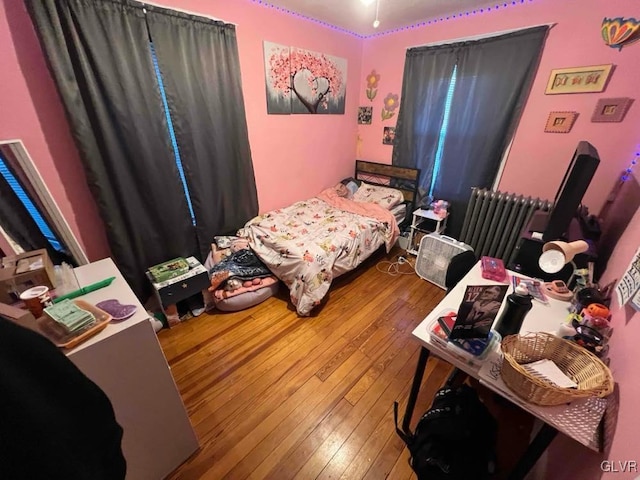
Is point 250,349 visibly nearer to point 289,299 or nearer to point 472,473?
point 289,299

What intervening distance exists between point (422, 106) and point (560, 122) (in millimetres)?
1271

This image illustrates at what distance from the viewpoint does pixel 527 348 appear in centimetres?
97

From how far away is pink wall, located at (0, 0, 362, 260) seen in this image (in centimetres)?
148

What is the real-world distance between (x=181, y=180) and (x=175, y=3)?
1267 millimetres

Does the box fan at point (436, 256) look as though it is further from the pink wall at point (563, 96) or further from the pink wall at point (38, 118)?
the pink wall at point (38, 118)

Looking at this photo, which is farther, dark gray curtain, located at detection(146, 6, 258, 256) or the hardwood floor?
dark gray curtain, located at detection(146, 6, 258, 256)

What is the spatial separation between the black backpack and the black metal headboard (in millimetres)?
2461

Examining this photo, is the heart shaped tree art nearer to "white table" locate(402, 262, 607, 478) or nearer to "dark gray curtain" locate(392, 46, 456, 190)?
"dark gray curtain" locate(392, 46, 456, 190)

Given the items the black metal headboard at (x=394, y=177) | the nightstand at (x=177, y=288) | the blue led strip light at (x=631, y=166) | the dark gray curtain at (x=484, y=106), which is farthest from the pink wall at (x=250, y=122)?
the blue led strip light at (x=631, y=166)

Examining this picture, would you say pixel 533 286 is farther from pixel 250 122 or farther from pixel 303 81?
pixel 303 81

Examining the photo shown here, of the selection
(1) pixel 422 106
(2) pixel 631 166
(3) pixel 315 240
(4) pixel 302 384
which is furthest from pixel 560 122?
(4) pixel 302 384

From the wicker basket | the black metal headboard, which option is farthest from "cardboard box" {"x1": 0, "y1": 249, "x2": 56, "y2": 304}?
the black metal headboard

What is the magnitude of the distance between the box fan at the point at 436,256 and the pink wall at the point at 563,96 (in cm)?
93

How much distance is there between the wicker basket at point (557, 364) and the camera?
0.78 m
